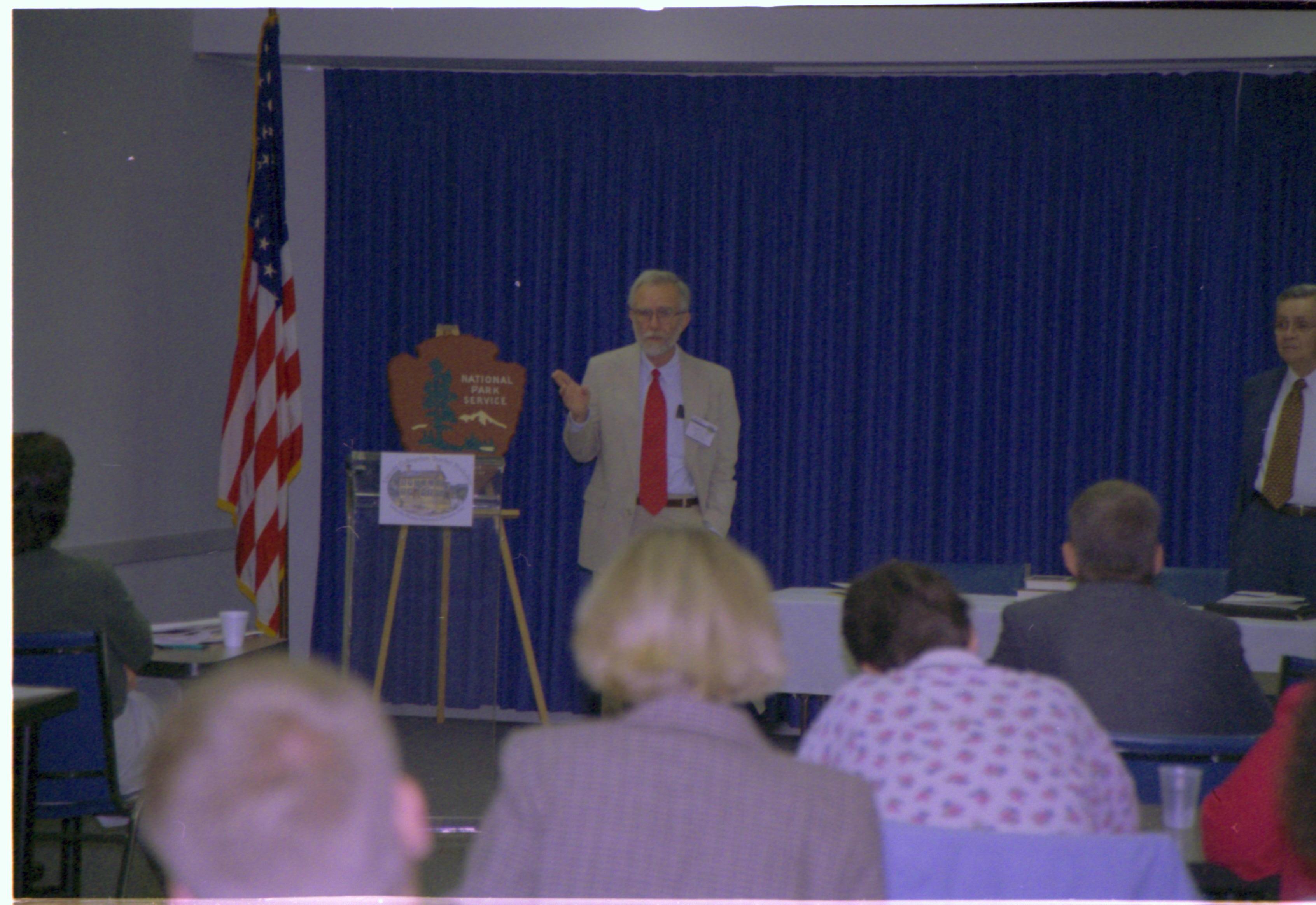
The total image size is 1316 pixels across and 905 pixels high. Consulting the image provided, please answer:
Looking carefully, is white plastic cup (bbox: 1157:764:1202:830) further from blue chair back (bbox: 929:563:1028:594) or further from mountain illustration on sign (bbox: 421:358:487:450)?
mountain illustration on sign (bbox: 421:358:487:450)

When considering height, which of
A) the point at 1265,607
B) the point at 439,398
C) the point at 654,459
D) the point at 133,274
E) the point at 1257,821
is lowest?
the point at 1257,821

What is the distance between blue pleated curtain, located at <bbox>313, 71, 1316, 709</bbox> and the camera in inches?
202

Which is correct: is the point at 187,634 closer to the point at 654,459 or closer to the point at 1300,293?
the point at 654,459

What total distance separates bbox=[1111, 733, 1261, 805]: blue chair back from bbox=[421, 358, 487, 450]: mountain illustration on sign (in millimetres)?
2860

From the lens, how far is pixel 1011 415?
5234 mm

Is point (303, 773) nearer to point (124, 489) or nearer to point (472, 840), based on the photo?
point (472, 840)

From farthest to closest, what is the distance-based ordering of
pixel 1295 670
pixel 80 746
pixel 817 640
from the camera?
pixel 817 640, pixel 80 746, pixel 1295 670

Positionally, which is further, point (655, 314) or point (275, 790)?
point (655, 314)

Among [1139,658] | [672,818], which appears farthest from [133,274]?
[672,818]

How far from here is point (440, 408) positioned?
14.6ft

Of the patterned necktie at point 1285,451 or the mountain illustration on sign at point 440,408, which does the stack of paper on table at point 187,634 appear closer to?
the mountain illustration on sign at point 440,408

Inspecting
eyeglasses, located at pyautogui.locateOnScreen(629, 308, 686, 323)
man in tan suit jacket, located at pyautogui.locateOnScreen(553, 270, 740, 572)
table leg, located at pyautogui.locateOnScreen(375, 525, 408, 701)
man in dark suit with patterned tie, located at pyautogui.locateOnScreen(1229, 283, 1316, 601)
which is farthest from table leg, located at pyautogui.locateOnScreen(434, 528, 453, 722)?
man in dark suit with patterned tie, located at pyautogui.locateOnScreen(1229, 283, 1316, 601)

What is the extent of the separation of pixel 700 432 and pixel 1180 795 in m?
2.87

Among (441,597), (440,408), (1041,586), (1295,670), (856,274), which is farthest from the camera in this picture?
(856,274)
